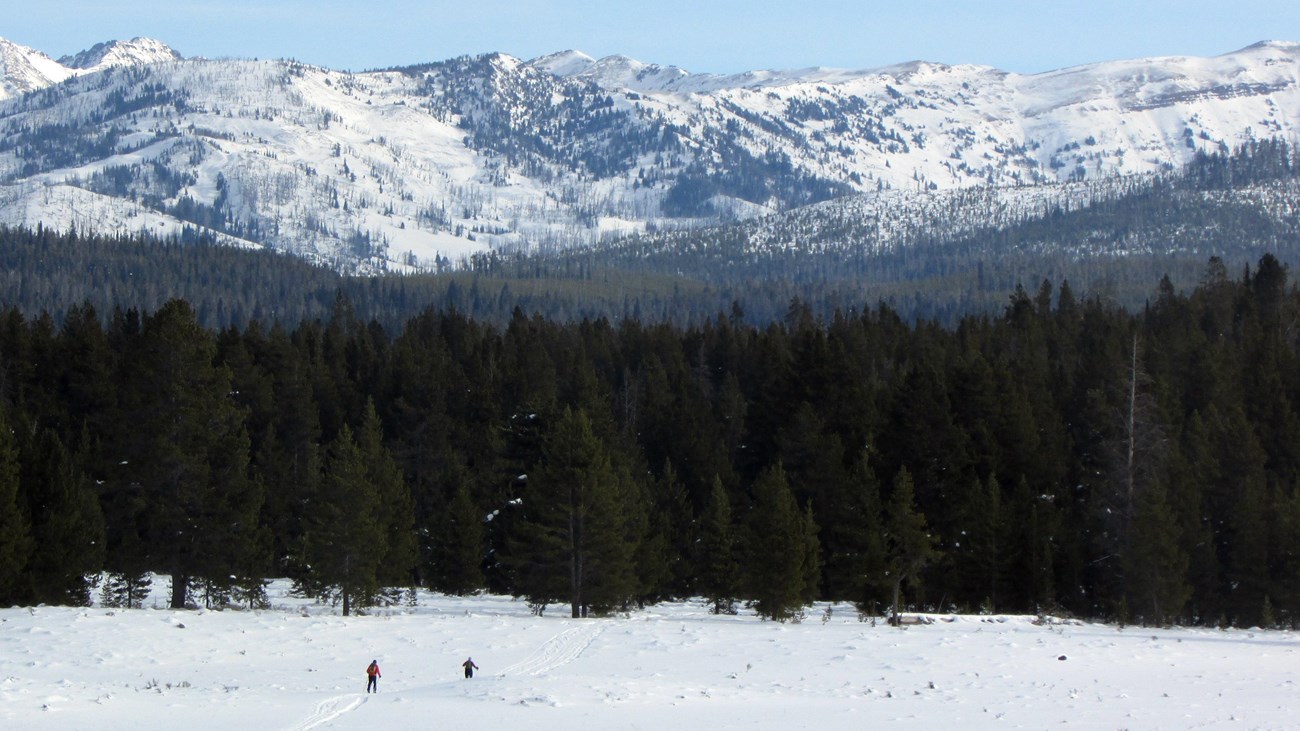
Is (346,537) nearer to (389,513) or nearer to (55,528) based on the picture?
(389,513)

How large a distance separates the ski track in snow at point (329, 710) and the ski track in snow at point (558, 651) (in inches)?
198

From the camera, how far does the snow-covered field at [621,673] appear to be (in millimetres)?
29625

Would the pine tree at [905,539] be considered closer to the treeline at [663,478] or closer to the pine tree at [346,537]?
the treeline at [663,478]

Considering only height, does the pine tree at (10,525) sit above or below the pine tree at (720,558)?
above

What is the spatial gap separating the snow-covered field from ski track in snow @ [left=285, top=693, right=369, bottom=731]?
73mm

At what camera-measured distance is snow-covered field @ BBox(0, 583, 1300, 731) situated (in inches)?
1166

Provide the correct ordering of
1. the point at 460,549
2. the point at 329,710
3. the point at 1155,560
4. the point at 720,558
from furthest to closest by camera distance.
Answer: the point at 460,549 < the point at 720,558 < the point at 1155,560 < the point at 329,710

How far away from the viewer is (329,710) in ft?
100

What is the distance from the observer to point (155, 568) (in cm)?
4800

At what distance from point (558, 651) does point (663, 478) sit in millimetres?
26834

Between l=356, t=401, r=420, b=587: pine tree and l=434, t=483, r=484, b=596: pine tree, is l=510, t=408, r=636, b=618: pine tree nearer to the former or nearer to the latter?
l=356, t=401, r=420, b=587: pine tree

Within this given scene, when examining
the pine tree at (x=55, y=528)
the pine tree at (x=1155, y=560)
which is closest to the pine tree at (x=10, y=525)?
the pine tree at (x=55, y=528)

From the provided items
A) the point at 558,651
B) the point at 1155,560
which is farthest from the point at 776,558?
the point at 1155,560

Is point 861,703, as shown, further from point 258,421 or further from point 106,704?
point 258,421
